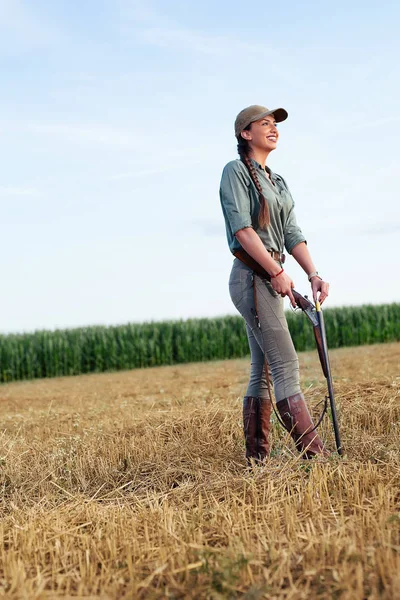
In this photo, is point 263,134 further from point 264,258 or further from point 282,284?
point 282,284

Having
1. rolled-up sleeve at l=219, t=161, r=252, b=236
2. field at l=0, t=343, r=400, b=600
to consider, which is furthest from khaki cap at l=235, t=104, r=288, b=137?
field at l=0, t=343, r=400, b=600

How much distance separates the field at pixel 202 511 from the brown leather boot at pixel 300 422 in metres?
0.13

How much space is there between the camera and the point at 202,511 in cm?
373

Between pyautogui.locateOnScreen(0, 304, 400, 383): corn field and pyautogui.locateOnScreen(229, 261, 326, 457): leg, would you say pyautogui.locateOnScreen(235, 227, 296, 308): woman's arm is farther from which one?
pyautogui.locateOnScreen(0, 304, 400, 383): corn field

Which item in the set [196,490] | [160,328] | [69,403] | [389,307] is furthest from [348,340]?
[196,490]

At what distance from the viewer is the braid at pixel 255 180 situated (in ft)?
14.2

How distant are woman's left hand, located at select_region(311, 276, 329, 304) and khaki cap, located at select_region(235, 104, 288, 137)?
1.10m

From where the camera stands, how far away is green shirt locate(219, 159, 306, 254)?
4289 millimetres

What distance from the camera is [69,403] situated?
10602 mm

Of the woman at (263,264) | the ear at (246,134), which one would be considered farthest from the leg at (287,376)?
the ear at (246,134)

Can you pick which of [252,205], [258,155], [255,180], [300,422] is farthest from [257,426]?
[258,155]

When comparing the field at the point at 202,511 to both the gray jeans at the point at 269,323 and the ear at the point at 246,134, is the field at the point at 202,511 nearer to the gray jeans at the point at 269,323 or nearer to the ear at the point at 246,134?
the gray jeans at the point at 269,323

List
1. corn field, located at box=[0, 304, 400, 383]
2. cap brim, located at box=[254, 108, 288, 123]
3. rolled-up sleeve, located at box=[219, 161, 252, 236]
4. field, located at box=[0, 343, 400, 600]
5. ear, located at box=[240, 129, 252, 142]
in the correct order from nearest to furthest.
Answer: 1. field, located at box=[0, 343, 400, 600]
2. rolled-up sleeve, located at box=[219, 161, 252, 236]
3. cap brim, located at box=[254, 108, 288, 123]
4. ear, located at box=[240, 129, 252, 142]
5. corn field, located at box=[0, 304, 400, 383]

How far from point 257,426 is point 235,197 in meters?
1.57
